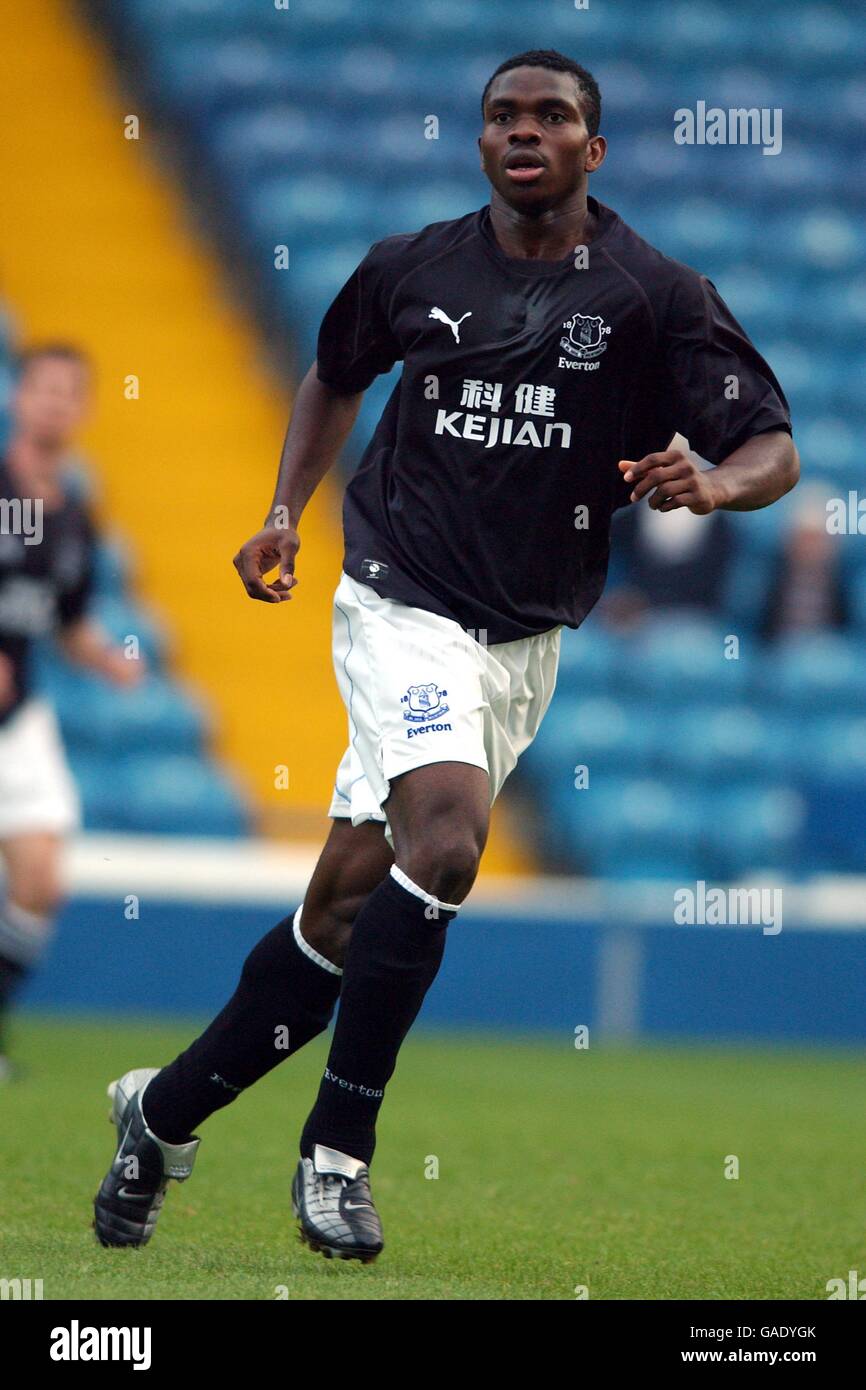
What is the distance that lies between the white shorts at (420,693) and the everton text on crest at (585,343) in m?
0.46

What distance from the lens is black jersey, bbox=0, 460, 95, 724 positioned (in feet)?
22.6

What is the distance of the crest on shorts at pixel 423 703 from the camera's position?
11.7 ft

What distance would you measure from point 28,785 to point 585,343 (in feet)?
12.4

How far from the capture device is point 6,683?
6.95m

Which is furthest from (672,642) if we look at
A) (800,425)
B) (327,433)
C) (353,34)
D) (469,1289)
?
(469,1289)

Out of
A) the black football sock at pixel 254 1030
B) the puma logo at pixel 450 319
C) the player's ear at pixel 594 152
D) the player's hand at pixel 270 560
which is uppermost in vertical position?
the player's ear at pixel 594 152

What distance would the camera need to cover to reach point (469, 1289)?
3.40 meters

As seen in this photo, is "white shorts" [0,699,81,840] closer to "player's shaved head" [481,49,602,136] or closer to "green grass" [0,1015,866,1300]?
"green grass" [0,1015,866,1300]

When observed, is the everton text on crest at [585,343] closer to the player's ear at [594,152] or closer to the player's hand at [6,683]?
the player's ear at [594,152]

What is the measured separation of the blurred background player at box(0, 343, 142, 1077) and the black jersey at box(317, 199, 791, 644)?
3262 millimetres

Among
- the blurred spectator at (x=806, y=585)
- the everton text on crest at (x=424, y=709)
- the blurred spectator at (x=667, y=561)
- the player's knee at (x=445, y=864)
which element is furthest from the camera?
the blurred spectator at (x=806, y=585)

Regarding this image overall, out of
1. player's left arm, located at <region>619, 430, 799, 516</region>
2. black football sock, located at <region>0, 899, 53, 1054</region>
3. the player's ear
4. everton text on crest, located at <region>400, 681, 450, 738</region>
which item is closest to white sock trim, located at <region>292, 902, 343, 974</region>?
everton text on crest, located at <region>400, 681, 450, 738</region>

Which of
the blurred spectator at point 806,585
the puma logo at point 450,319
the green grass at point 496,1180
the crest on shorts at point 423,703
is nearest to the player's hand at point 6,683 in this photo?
the green grass at point 496,1180

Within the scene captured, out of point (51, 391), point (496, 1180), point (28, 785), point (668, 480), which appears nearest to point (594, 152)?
point (668, 480)
